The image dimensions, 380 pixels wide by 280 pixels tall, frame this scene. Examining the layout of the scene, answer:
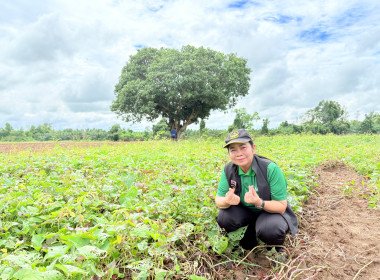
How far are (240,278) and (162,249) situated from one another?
2.50 ft

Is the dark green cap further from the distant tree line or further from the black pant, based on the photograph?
the distant tree line

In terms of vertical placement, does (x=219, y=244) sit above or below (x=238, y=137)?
below

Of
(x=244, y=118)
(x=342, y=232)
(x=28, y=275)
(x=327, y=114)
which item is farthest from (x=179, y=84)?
(x=327, y=114)

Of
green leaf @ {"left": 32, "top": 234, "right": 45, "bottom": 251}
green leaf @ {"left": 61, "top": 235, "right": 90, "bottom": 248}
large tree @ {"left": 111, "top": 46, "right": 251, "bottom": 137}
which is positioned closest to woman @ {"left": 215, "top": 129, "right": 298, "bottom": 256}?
green leaf @ {"left": 61, "top": 235, "right": 90, "bottom": 248}

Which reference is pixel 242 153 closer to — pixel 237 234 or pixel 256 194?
pixel 256 194

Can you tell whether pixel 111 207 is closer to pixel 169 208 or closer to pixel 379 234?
pixel 169 208

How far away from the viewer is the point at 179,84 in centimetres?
1828

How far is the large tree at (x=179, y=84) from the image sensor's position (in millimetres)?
18406

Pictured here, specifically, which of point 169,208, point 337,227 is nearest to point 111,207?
point 169,208

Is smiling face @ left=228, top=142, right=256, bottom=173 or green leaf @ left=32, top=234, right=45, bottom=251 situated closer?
green leaf @ left=32, top=234, right=45, bottom=251

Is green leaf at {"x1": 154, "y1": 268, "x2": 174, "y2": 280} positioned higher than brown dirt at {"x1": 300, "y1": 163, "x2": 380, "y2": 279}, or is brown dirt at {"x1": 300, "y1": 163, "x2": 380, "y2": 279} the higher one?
green leaf at {"x1": 154, "y1": 268, "x2": 174, "y2": 280}

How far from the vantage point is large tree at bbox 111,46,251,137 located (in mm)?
18406

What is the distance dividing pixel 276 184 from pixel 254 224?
0.56m

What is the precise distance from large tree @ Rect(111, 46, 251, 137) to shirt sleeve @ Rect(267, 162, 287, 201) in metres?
15.8
